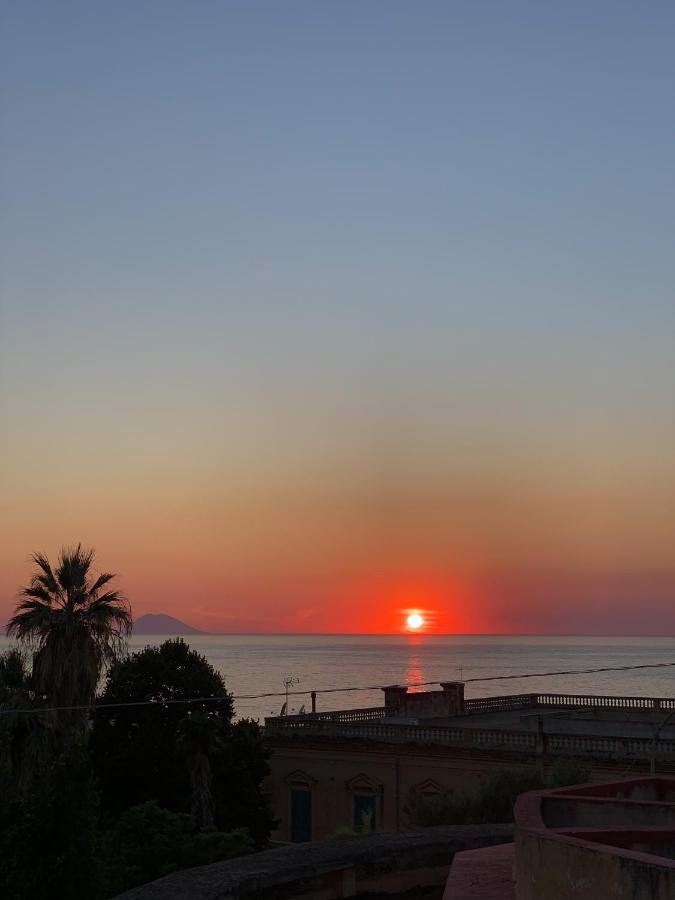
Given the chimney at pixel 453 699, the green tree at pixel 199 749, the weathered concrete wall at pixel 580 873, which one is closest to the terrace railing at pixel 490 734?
the chimney at pixel 453 699

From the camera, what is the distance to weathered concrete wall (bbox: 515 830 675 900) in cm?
655

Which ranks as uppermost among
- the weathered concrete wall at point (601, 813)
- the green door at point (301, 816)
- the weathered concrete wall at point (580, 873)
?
the weathered concrete wall at point (601, 813)

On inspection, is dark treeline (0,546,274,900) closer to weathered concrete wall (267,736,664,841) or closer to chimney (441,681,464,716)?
weathered concrete wall (267,736,664,841)

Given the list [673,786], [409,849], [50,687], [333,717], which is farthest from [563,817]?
[333,717]

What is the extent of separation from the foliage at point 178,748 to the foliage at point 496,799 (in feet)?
23.2

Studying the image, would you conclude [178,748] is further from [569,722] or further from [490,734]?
[569,722]

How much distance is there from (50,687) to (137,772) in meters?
6.21

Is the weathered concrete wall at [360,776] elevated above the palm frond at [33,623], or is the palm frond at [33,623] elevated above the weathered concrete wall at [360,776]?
the palm frond at [33,623]

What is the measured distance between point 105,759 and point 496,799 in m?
13.3

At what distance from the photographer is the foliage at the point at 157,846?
18.3 meters

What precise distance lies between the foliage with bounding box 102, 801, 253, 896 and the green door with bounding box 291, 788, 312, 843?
55.2ft

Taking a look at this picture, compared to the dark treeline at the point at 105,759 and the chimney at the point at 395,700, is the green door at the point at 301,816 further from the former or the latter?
the chimney at the point at 395,700

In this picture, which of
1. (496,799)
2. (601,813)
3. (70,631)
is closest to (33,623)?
(70,631)

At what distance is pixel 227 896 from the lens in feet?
29.6
